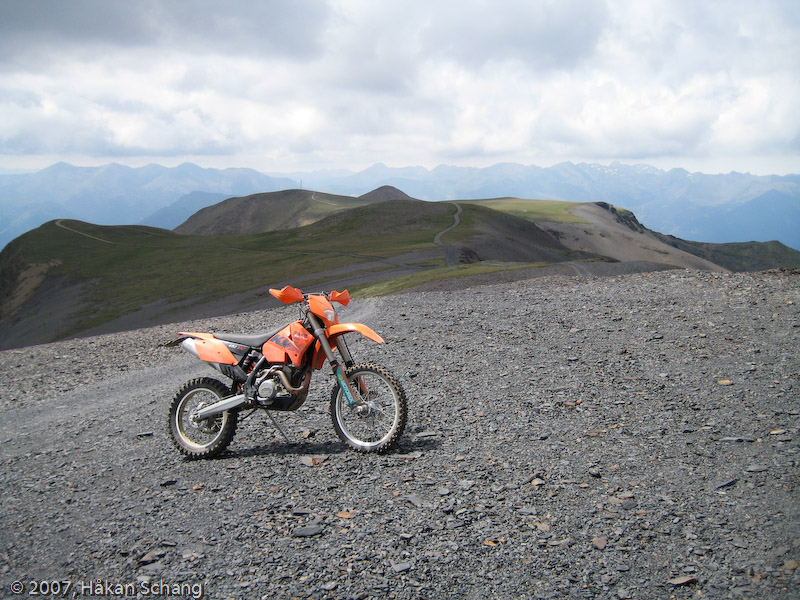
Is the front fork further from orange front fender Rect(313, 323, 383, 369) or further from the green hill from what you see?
the green hill

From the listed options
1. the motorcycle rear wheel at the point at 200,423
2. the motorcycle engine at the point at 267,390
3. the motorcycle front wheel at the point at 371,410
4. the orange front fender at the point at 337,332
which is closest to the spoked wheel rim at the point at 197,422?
the motorcycle rear wheel at the point at 200,423

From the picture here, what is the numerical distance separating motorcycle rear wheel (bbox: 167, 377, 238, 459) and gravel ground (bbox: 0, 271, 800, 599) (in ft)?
0.89

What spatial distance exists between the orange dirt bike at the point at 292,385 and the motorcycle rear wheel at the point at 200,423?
0.01 m

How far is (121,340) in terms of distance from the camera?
25.1m

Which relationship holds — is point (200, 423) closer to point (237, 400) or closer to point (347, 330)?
point (237, 400)

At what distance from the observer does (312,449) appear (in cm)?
823

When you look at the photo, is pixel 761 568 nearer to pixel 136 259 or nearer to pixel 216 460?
pixel 216 460

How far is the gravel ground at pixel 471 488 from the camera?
16.5 feet

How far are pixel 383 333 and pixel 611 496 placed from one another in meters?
10.9

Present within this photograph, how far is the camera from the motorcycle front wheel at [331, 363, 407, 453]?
25.2 feet

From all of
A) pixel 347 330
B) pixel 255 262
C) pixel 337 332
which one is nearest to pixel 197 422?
pixel 337 332

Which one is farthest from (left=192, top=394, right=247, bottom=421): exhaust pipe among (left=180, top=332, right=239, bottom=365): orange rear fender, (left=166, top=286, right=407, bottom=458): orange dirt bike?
(left=180, top=332, right=239, bottom=365): orange rear fender

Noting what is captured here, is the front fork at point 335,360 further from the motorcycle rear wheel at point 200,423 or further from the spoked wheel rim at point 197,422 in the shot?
the spoked wheel rim at point 197,422

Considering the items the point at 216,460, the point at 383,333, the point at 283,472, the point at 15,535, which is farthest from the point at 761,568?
the point at 383,333
